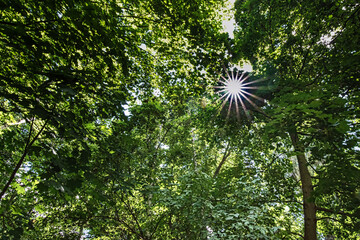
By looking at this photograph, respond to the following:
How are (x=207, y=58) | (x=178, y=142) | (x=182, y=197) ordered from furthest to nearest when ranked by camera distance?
1. (x=178, y=142)
2. (x=207, y=58)
3. (x=182, y=197)

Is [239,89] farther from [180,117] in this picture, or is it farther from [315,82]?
[180,117]

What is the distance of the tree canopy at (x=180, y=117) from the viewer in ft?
8.30

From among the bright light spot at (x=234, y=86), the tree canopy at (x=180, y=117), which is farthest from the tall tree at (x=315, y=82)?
the bright light spot at (x=234, y=86)

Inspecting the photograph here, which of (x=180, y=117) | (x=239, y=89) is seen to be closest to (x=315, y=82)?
(x=239, y=89)

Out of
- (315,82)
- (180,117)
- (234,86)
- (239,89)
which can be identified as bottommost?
(315,82)

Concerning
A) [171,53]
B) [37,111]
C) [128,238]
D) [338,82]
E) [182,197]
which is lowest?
[128,238]

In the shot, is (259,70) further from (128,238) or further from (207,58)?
(128,238)

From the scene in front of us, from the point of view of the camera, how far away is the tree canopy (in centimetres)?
253

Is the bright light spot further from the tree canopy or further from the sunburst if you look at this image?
the tree canopy

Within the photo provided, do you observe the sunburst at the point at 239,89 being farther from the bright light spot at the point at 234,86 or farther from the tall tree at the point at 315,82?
the tall tree at the point at 315,82

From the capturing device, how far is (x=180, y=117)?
684cm

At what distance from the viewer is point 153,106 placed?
558 cm

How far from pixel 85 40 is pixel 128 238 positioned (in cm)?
604

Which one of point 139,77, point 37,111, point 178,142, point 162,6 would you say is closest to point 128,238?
point 178,142
